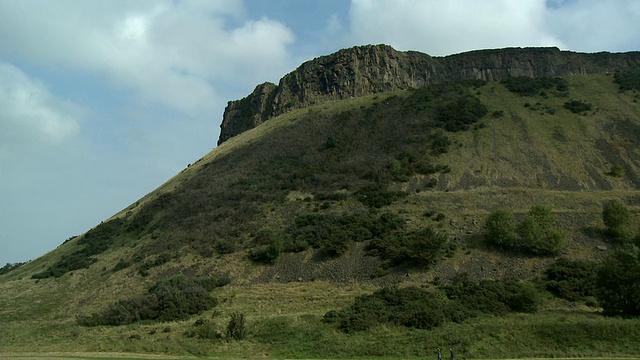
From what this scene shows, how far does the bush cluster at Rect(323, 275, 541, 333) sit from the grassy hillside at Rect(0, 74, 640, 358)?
0.76m

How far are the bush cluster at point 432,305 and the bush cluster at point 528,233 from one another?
526 cm

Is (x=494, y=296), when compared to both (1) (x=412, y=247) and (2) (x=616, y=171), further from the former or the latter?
(2) (x=616, y=171)

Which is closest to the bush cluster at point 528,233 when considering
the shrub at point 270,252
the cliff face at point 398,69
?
the shrub at point 270,252

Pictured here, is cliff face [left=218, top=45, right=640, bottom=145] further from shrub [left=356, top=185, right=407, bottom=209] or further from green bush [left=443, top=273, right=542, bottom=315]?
green bush [left=443, top=273, right=542, bottom=315]

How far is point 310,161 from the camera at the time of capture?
2440 inches

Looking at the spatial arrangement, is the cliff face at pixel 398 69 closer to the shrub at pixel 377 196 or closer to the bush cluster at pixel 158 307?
the shrub at pixel 377 196

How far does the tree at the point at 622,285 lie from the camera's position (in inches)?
1023

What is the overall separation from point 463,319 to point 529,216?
48.6 ft

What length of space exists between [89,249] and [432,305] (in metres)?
38.7

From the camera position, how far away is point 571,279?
3241 cm

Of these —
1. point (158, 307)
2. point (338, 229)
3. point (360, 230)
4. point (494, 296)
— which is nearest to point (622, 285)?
point (494, 296)

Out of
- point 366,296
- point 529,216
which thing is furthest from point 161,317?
point 529,216

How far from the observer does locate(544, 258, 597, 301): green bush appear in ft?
102

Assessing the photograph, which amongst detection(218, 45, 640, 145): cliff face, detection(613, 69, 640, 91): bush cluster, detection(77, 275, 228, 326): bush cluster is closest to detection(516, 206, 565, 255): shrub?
detection(77, 275, 228, 326): bush cluster
